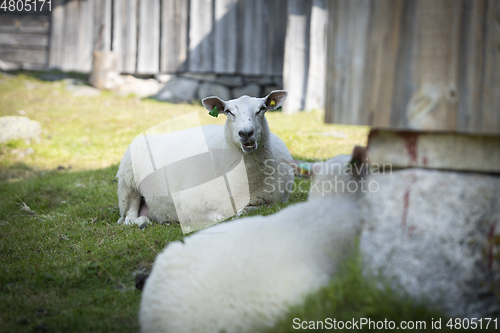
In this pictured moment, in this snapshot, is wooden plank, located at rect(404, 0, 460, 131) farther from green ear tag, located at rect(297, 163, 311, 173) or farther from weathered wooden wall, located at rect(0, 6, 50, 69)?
weathered wooden wall, located at rect(0, 6, 50, 69)

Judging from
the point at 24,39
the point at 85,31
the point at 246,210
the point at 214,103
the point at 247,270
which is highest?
the point at 85,31

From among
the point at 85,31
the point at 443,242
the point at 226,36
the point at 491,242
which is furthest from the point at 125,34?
the point at 491,242

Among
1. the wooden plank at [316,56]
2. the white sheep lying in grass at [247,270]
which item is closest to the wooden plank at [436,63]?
the white sheep lying in grass at [247,270]

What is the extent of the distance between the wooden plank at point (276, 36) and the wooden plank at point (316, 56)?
1.79 metres

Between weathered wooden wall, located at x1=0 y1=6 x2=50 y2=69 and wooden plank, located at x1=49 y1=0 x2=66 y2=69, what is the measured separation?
0.34m

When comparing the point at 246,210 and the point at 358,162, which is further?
the point at 246,210

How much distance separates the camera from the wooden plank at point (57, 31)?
15016mm

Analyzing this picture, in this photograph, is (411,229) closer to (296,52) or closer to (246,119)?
(246,119)

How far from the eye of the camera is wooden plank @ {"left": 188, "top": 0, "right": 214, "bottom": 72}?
13.6 m

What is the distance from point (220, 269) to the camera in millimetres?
2178

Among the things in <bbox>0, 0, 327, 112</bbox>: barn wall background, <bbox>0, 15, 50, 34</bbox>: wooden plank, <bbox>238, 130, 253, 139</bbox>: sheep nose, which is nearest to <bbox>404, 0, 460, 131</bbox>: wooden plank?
<bbox>238, 130, 253, 139</bbox>: sheep nose

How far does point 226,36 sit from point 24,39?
7924mm

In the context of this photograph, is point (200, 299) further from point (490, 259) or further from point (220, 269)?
point (490, 259)

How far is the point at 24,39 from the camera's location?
15359 mm
